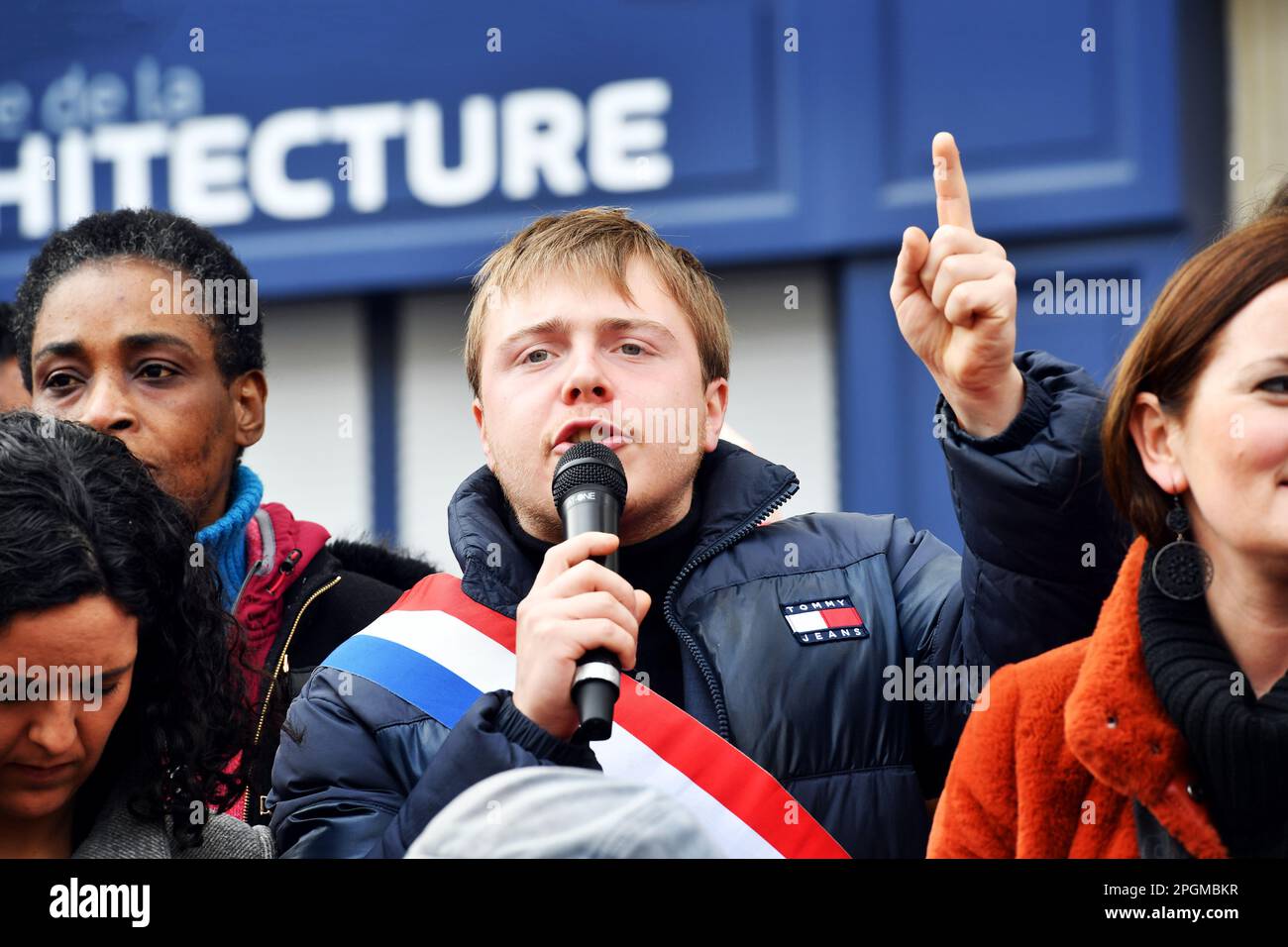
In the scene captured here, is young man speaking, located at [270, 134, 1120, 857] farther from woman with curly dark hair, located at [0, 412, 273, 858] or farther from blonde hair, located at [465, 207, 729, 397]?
woman with curly dark hair, located at [0, 412, 273, 858]

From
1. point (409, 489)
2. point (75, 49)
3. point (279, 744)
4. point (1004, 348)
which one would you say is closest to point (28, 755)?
point (279, 744)

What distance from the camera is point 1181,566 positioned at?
2164 millimetres

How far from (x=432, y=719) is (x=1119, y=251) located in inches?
113

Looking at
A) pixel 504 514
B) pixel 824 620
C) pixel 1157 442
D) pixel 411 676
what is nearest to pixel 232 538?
pixel 504 514

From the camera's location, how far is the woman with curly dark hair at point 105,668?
221cm

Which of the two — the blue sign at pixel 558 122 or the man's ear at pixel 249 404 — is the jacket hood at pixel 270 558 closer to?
the man's ear at pixel 249 404

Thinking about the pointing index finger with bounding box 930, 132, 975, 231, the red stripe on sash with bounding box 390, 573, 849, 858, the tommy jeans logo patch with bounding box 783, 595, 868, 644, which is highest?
the pointing index finger with bounding box 930, 132, 975, 231

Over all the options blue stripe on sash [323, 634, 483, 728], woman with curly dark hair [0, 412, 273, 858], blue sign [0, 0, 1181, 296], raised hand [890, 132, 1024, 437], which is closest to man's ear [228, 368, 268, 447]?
woman with curly dark hair [0, 412, 273, 858]

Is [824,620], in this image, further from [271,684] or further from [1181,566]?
[271,684]

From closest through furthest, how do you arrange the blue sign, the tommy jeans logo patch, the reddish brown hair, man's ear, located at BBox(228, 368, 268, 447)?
the reddish brown hair, the tommy jeans logo patch, man's ear, located at BBox(228, 368, 268, 447), the blue sign

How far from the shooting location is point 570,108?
494 centimetres

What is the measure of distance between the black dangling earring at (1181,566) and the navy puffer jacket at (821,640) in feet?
0.32

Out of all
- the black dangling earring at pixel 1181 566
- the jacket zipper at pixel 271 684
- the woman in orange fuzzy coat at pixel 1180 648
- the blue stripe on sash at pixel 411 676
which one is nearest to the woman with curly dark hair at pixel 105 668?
the jacket zipper at pixel 271 684

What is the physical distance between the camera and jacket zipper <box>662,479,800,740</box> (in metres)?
2.44
